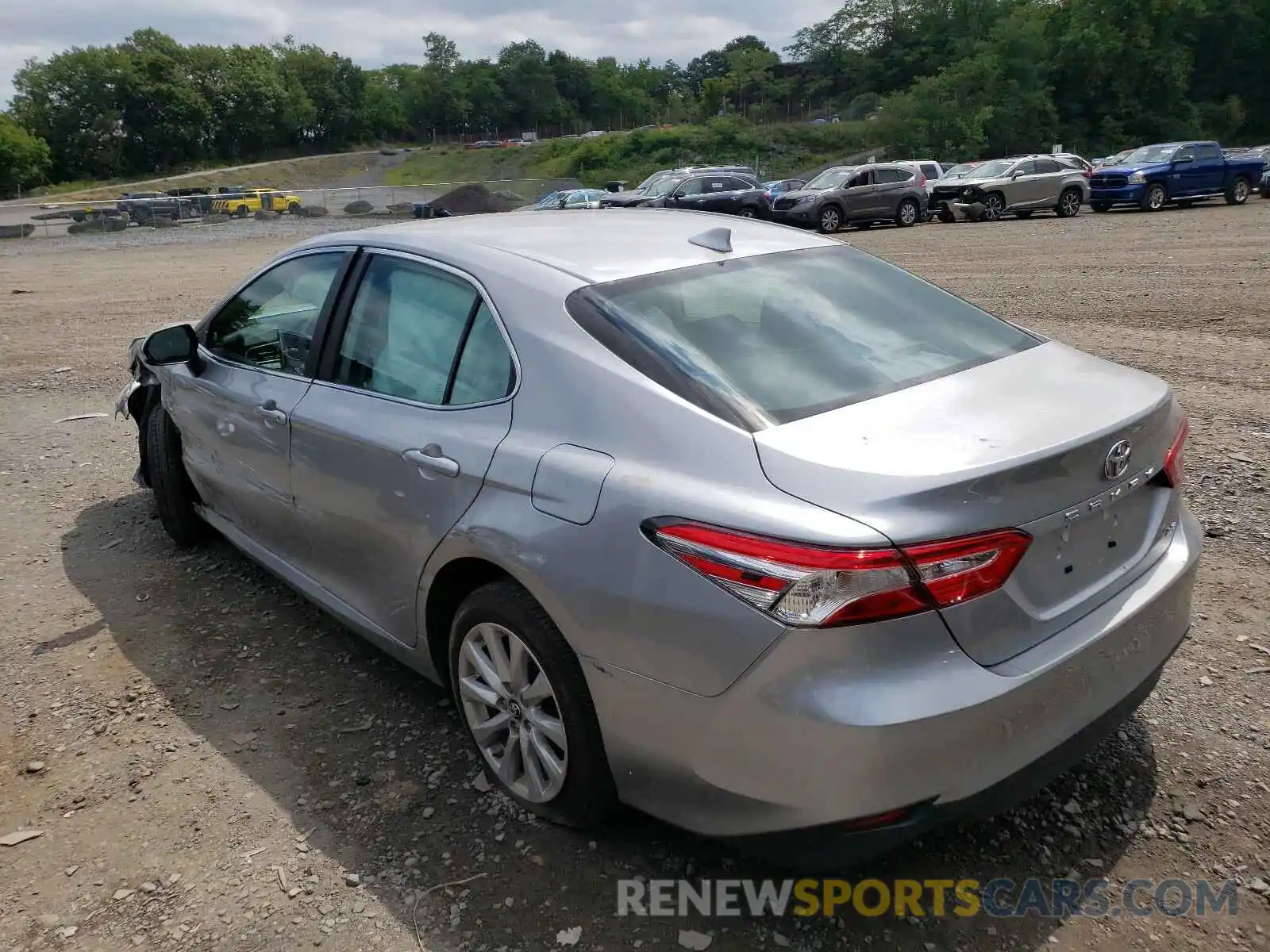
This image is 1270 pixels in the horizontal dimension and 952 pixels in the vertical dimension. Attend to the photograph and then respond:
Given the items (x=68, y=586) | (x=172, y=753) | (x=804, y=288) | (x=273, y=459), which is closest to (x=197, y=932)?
(x=172, y=753)

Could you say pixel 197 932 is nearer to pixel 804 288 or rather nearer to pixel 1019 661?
pixel 1019 661

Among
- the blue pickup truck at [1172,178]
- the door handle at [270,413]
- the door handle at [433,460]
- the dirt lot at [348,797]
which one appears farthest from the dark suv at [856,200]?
the door handle at [433,460]

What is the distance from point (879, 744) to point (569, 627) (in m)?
0.84

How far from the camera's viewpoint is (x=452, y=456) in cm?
288

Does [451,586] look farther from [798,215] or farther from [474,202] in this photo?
[474,202]

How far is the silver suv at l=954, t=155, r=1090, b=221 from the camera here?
26.9m

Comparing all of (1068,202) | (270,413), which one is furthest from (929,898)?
(1068,202)

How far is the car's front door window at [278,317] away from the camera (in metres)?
3.83

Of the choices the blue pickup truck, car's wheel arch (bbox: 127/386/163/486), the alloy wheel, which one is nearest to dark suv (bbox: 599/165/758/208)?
the blue pickup truck

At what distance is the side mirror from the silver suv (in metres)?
26.5

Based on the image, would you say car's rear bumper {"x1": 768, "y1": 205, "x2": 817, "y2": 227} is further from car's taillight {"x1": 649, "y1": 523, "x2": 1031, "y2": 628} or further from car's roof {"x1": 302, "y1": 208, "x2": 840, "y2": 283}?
car's taillight {"x1": 649, "y1": 523, "x2": 1031, "y2": 628}

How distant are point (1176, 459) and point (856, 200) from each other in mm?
25674

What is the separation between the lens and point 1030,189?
27.0 m

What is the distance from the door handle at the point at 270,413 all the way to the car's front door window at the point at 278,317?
0.51ft
